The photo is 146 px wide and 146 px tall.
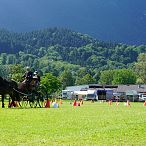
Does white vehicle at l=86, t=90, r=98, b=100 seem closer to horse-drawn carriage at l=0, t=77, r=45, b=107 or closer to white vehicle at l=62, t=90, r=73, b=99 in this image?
white vehicle at l=62, t=90, r=73, b=99

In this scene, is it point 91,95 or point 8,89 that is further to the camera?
point 91,95

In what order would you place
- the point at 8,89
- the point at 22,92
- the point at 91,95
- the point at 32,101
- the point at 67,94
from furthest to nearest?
1. the point at 67,94
2. the point at 91,95
3. the point at 22,92
4. the point at 32,101
5. the point at 8,89

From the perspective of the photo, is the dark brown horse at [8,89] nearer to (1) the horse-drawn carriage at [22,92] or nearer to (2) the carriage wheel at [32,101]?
(1) the horse-drawn carriage at [22,92]

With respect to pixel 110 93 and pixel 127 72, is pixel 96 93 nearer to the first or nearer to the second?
pixel 110 93

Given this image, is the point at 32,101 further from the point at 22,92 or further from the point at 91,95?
the point at 91,95

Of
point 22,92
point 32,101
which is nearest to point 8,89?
point 22,92

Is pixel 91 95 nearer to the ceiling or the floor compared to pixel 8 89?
nearer to the ceiling

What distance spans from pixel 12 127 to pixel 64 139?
433 cm

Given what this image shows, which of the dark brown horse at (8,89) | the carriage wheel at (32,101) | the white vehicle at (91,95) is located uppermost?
the white vehicle at (91,95)

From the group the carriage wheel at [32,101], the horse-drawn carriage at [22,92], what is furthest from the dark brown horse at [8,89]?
the carriage wheel at [32,101]

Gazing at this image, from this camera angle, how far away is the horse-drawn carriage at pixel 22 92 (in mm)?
40000

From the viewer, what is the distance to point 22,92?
1638 inches

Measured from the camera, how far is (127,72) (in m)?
200

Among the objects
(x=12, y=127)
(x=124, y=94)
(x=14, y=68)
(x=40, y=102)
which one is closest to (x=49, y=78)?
(x=124, y=94)
